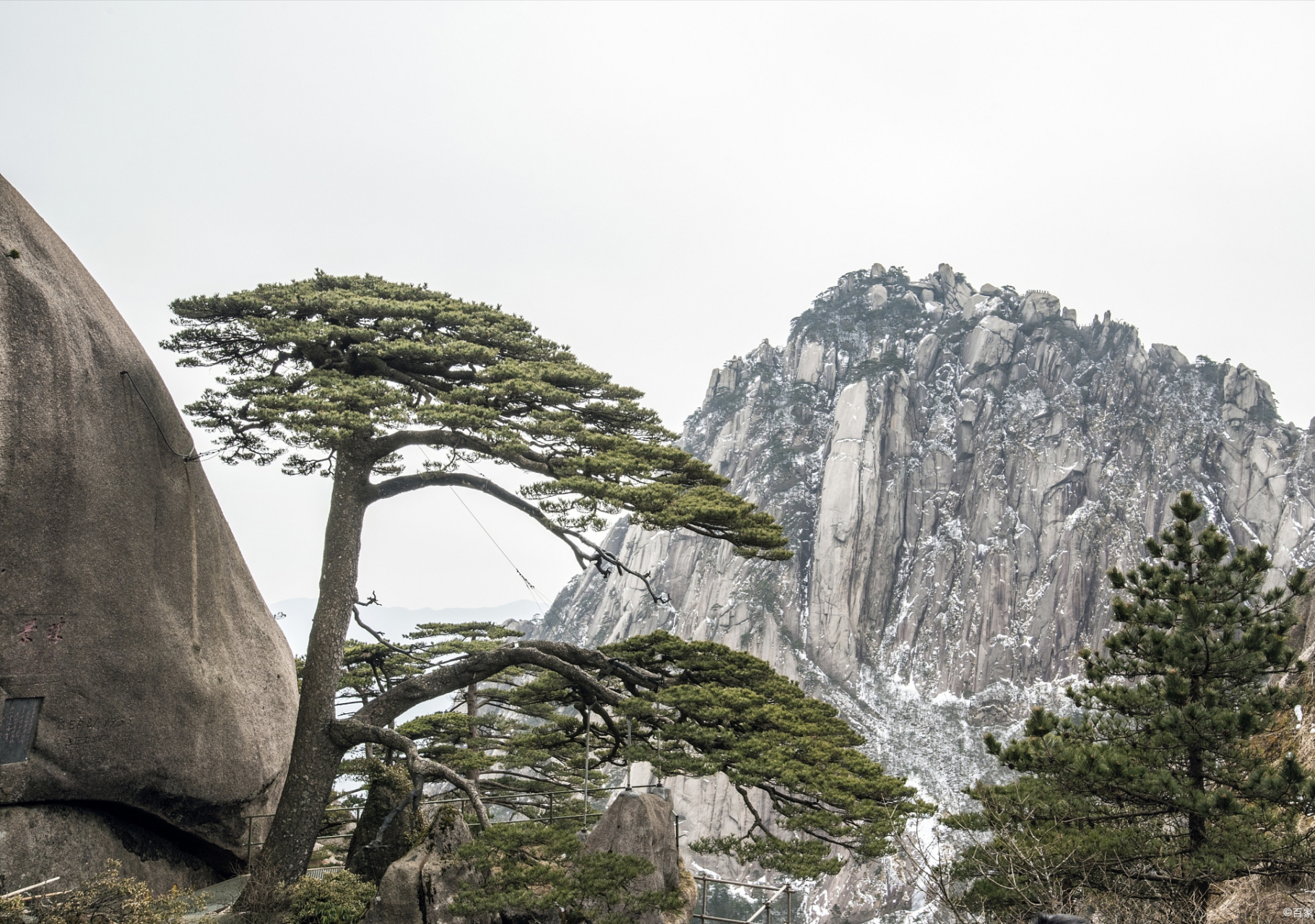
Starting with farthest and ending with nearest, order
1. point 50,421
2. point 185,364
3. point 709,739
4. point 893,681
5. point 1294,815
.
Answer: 1. point 893,681
2. point 185,364
3. point 709,739
4. point 50,421
5. point 1294,815

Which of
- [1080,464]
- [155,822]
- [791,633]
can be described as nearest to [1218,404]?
[1080,464]

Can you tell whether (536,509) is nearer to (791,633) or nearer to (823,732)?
(823,732)

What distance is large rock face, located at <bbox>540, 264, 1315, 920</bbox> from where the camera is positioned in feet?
325

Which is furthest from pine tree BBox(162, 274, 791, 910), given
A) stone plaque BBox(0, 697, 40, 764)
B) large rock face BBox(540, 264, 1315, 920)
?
large rock face BBox(540, 264, 1315, 920)

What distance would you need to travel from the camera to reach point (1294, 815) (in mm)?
10039

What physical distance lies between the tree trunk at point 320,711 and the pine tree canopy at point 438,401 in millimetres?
623

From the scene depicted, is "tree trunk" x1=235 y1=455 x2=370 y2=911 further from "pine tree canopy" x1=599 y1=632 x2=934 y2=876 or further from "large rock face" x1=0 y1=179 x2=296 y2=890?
"pine tree canopy" x1=599 y1=632 x2=934 y2=876

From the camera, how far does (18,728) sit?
10734 mm

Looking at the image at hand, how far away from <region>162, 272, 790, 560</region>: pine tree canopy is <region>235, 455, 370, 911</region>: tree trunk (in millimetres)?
623

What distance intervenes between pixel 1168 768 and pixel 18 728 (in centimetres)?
1510

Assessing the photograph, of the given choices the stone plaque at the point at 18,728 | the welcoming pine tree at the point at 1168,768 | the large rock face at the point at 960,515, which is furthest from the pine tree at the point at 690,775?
the large rock face at the point at 960,515

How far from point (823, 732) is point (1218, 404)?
119 meters

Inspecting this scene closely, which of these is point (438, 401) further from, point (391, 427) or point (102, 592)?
point (102, 592)

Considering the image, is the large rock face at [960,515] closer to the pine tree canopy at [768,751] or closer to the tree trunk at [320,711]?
the pine tree canopy at [768,751]
